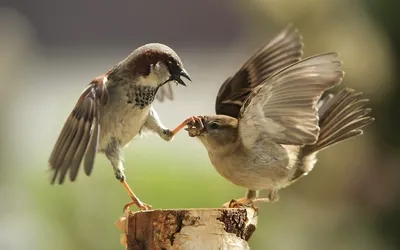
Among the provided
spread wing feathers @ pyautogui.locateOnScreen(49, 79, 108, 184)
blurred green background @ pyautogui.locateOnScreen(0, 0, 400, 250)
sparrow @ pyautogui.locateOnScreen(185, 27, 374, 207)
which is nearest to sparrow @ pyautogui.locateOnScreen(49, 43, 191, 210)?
spread wing feathers @ pyautogui.locateOnScreen(49, 79, 108, 184)

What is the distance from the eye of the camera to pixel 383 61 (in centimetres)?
299

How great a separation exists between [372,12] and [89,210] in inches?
53.7

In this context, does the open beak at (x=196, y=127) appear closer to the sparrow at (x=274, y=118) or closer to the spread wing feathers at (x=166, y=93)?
the sparrow at (x=274, y=118)

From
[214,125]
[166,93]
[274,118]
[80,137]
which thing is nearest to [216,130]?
[214,125]

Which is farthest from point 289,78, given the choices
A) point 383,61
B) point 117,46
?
point 117,46

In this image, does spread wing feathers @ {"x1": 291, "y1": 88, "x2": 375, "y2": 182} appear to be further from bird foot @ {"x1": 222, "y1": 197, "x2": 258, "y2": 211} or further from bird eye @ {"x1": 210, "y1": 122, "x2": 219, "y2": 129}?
bird eye @ {"x1": 210, "y1": 122, "x2": 219, "y2": 129}

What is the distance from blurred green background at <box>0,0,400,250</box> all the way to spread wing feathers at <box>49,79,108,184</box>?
0.56 m

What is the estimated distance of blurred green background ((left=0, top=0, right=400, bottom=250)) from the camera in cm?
303

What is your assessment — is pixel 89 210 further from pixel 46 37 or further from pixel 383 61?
pixel 46 37

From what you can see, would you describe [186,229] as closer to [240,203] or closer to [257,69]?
[240,203]

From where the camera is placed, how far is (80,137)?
157 cm

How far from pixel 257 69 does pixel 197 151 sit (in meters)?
2.15

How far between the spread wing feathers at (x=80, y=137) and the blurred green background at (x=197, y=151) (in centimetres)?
56

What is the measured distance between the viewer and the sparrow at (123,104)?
1600mm
